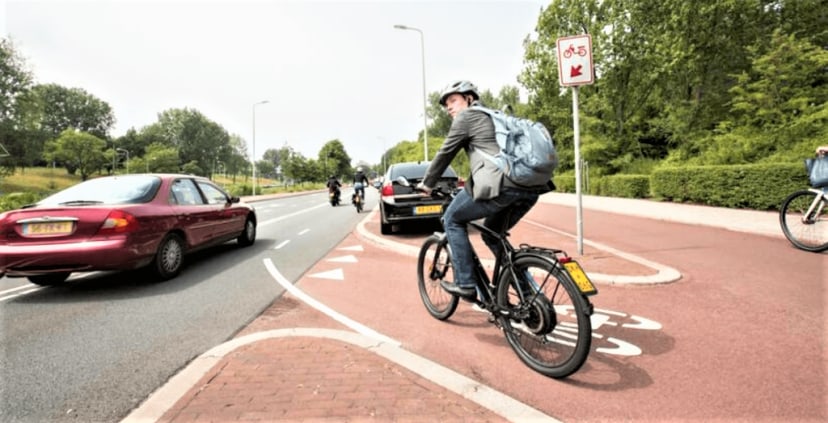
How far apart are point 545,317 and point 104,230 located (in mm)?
4760

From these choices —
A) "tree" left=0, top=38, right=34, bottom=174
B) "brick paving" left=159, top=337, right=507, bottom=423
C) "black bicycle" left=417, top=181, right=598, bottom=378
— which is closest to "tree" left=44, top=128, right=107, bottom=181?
"tree" left=0, top=38, right=34, bottom=174

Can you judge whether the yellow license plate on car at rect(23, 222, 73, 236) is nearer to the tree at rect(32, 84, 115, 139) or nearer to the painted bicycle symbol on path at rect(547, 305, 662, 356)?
the painted bicycle symbol on path at rect(547, 305, 662, 356)

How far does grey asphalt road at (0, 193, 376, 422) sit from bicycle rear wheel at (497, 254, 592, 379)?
2.31m

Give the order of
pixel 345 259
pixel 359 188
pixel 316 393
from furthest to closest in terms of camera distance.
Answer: pixel 359 188, pixel 345 259, pixel 316 393

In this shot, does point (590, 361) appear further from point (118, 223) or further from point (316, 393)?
point (118, 223)

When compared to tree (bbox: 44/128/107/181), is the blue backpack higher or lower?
lower

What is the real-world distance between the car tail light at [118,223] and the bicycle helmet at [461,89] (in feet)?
12.9

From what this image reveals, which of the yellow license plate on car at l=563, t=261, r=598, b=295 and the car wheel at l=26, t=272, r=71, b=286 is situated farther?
the car wheel at l=26, t=272, r=71, b=286

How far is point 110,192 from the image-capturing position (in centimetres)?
516

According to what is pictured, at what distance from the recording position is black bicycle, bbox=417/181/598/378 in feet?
7.86

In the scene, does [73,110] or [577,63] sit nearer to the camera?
→ [577,63]

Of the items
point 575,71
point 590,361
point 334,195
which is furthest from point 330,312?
point 334,195

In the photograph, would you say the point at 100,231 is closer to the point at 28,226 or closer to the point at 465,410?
the point at 28,226

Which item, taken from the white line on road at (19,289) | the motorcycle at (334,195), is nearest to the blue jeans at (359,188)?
the motorcycle at (334,195)
